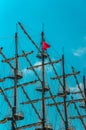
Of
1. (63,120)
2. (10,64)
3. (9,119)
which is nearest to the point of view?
(9,119)

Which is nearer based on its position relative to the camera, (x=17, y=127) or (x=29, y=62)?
(x=17, y=127)

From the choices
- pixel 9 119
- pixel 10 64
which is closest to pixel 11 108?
pixel 9 119

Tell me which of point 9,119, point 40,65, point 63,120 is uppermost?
point 40,65

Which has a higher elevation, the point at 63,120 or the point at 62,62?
the point at 62,62

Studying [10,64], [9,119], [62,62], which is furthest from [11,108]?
[62,62]

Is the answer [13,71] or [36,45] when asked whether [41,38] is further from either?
[13,71]

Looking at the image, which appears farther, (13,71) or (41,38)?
(41,38)

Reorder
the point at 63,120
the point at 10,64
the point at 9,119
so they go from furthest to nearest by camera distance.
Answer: the point at 63,120 → the point at 10,64 → the point at 9,119

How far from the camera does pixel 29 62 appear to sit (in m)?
80.6

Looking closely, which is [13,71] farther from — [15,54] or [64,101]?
[64,101]

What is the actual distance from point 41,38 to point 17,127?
1613cm

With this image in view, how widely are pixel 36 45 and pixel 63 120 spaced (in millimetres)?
14169

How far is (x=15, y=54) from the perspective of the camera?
78.4m

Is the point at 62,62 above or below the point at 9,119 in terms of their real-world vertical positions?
above
